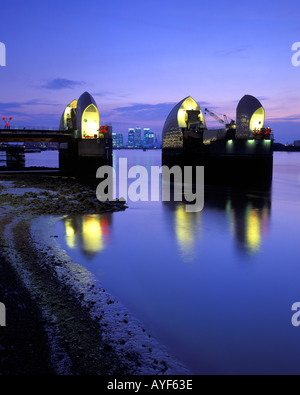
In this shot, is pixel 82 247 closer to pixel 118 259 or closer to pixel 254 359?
pixel 118 259

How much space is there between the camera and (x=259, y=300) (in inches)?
314

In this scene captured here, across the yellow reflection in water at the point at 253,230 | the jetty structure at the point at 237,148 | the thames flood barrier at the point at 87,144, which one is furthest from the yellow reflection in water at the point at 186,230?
the thames flood barrier at the point at 87,144

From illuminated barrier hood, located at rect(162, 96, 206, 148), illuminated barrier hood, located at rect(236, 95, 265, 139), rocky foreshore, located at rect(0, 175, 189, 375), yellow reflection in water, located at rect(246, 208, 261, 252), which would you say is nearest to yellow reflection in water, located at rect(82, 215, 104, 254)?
rocky foreshore, located at rect(0, 175, 189, 375)

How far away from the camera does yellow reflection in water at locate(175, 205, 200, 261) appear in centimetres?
1211

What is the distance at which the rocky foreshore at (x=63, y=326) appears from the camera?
201 inches

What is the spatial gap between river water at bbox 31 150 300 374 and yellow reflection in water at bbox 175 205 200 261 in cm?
4

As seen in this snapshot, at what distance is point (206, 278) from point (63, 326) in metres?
4.49

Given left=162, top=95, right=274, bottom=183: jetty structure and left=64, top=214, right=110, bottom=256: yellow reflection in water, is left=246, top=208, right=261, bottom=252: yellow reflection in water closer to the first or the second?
left=64, top=214, right=110, bottom=256: yellow reflection in water

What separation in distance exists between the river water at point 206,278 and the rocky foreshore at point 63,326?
17.7 inches

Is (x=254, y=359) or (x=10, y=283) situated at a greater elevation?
(x=10, y=283)

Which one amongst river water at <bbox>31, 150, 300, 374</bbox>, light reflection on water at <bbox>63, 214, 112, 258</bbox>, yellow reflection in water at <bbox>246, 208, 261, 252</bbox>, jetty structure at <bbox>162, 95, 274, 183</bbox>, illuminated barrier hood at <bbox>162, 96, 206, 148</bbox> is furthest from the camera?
illuminated barrier hood at <bbox>162, 96, 206, 148</bbox>

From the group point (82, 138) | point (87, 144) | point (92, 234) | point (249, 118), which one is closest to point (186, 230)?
point (92, 234)
